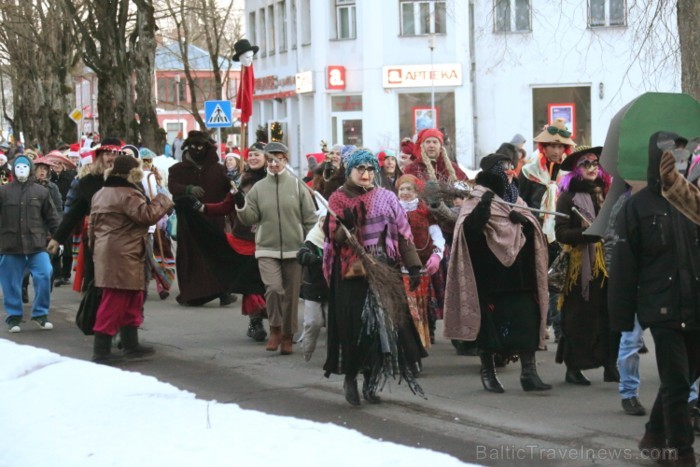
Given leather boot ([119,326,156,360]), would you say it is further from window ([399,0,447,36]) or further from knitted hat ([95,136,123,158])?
window ([399,0,447,36])

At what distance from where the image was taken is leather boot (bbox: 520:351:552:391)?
372 inches

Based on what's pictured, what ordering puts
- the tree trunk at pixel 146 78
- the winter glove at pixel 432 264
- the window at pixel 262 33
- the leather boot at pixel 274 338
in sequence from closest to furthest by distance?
the winter glove at pixel 432 264, the leather boot at pixel 274 338, the tree trunk at pixel 146 78, the window at pixel 262 33

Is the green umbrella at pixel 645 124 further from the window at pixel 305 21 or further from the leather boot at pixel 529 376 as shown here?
the window at pixel 305 21

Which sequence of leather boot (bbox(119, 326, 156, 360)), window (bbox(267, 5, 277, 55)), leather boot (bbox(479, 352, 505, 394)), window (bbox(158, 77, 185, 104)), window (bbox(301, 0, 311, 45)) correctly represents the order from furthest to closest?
1. window (bbox(158, 77, 185, 104))
2. window (bbox(267, 5, 277, 55))
3. window (bbox(301, 0, 311, 45))
4. leather boot (bbox(119, 326, 156, 360))
5. leather boot (bbox(479, 352, 505, 394))

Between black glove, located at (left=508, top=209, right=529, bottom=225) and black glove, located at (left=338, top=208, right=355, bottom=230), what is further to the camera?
black glove, located at (left=508, top=209, right=529, bottom=225)

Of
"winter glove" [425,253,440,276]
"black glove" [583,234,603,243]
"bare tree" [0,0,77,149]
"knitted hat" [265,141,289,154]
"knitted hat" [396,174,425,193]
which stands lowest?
"winter glove" [425,253,440,276]

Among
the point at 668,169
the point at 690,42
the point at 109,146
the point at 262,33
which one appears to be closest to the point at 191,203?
the point at 109,146

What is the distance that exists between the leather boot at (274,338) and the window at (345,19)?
102ft

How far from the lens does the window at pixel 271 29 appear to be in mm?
49188

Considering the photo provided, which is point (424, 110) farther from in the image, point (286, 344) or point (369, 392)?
point (369, 392)

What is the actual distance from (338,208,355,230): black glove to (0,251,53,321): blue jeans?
18.2ft

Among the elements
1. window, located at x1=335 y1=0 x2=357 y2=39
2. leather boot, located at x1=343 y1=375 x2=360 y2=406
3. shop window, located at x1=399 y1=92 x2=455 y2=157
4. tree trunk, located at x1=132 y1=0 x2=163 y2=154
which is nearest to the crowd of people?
leather boot, located at x1=343 y1=375 x2=360 y2=406

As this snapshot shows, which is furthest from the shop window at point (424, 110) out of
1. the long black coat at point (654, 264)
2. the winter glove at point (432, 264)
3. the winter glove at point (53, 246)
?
the long black coat at point (654, 264)

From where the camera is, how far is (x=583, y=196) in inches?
380
